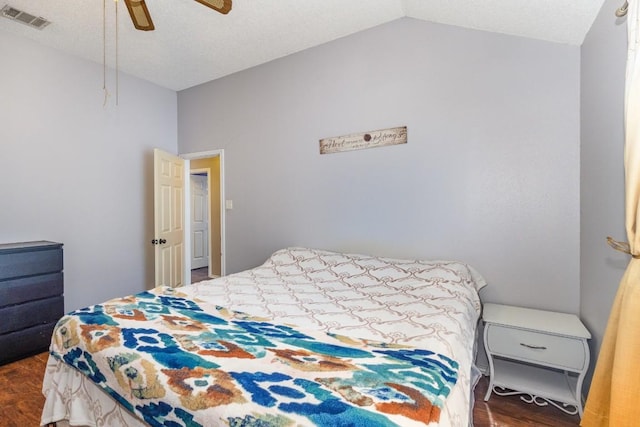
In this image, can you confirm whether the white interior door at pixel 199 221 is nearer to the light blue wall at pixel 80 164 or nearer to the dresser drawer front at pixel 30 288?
the light blue wall at pixel 80 164

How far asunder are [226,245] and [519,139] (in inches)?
125

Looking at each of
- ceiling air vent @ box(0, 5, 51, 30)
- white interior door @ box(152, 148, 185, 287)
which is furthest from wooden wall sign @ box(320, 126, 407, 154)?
ceiling air vent @ box(0, 5, 51, 30)

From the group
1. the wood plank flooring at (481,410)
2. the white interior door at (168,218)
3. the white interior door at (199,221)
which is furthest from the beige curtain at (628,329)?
the white interior door at (199,221)

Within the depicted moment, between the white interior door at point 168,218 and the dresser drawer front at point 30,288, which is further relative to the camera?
the white interior door at point 168,218

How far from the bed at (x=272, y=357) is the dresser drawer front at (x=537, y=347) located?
0.21m

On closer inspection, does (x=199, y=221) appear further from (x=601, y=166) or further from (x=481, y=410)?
(x=601, y=166)

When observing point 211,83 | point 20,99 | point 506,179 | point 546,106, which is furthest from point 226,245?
point 546,106

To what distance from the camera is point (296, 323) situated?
1560mm

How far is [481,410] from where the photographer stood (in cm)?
192

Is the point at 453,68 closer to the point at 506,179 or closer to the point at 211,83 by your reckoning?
the point at 506,179

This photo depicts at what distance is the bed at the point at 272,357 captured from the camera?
0.89 meters

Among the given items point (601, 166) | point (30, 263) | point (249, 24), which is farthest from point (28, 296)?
point (601, 166)

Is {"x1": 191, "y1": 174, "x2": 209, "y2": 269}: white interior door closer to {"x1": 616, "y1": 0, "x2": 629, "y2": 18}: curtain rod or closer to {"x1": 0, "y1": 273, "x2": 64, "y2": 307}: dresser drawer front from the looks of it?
{"x1": 0, "y1": 273, "x2": 64, "y2": 307}: dresser drawer front

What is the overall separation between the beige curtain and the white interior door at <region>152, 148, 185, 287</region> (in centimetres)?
382
